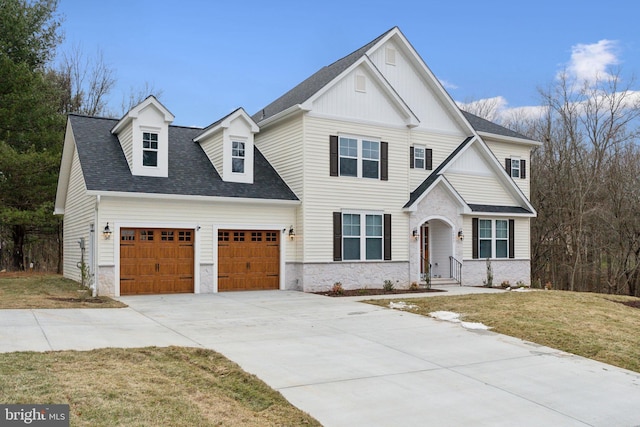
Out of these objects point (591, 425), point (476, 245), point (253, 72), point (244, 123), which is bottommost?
point (591, 425)

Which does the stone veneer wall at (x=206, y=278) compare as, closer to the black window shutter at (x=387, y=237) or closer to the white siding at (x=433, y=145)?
the black window shutter at (x=387, y=237)

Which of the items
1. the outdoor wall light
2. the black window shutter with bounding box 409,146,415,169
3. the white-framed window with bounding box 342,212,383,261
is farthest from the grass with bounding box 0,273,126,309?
the black window shutter with bounding box 409,146,415,169

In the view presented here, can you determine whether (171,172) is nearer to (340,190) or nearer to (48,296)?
(48,296)

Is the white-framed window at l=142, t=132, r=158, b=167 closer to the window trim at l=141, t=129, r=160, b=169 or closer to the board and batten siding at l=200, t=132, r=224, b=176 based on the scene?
the window trim at l=141, t=129, r=160, b=169

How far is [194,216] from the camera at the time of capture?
1706cm

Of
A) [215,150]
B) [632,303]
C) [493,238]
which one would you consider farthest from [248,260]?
[632,303]

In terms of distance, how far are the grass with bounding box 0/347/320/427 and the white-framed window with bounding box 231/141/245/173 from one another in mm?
11216

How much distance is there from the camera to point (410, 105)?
21.4 meters

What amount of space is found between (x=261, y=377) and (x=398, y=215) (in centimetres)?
1343

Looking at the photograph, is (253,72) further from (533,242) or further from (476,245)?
(533,242)

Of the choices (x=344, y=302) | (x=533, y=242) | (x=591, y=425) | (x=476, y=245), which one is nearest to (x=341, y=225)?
(x=344, y=302)

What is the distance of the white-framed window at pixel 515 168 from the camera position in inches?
→ 986

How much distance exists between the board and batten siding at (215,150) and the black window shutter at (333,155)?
369 cm

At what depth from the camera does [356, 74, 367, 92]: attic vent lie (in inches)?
758
